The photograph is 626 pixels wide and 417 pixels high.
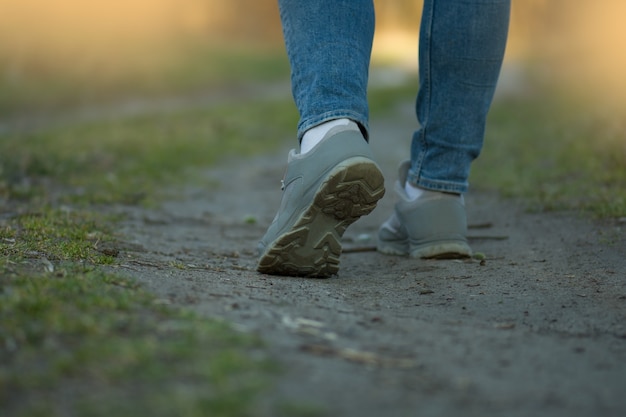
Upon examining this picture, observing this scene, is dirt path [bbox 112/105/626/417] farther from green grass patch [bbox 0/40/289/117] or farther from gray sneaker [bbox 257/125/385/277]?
green grass patch [bbox 0/40/289/117]

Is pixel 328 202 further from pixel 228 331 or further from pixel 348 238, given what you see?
pixel 348 238

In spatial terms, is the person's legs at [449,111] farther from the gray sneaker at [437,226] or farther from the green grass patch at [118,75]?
the green grass patch at [118,75]

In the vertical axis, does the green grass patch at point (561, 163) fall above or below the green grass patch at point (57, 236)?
above

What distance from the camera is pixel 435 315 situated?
5.44 feet

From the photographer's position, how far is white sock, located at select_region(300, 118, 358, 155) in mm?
1955

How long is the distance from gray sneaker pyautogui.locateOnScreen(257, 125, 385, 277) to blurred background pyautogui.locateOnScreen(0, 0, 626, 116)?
6.79 meters

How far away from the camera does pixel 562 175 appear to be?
4.19m

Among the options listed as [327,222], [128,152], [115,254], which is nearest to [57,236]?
[115,254]

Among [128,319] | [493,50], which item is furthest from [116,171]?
[128,319]

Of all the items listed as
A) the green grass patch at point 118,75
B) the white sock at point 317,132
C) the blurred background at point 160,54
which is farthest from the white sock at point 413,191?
the green grass patch at point 118,75

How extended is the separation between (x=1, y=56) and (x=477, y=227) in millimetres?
13522

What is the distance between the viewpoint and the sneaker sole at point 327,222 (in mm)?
1896

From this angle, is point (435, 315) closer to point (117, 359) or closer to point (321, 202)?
point (321, 202)

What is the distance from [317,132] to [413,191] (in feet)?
1.99
